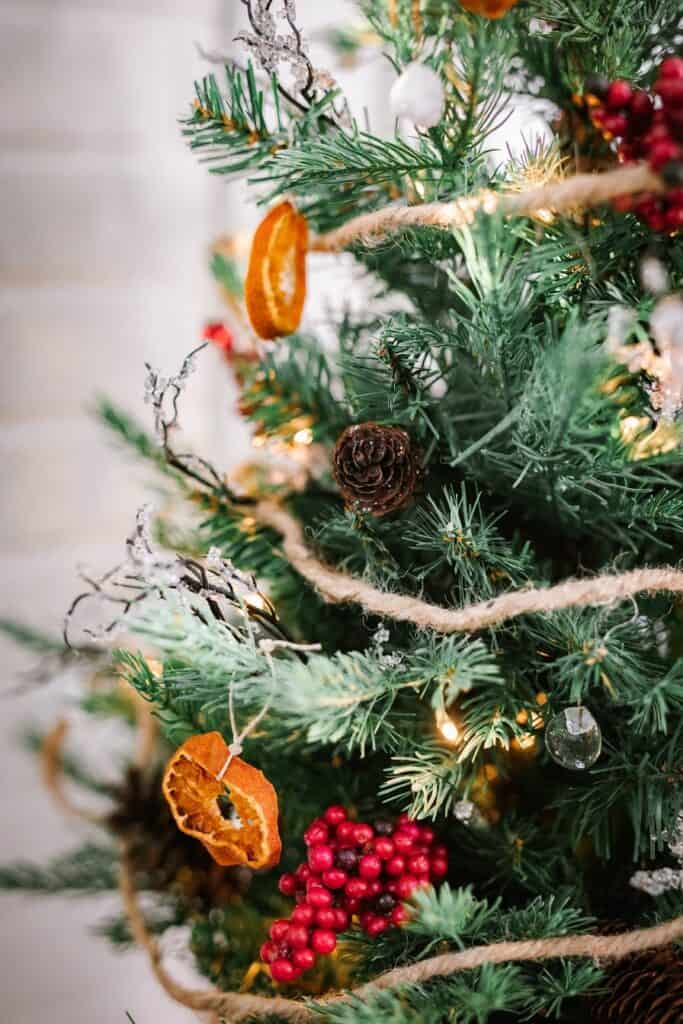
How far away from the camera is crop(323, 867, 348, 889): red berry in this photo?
0.39 meters

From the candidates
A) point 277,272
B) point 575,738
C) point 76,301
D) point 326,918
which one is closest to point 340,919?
point 326,918

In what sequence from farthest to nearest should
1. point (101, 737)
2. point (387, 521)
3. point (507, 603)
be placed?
point (101, 737), point (387, 521), point (507, 603)

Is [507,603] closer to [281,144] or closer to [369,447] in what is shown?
[369,447]

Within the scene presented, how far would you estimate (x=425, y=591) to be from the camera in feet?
1.50

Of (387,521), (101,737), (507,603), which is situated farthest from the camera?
(101,737)

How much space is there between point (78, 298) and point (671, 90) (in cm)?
64

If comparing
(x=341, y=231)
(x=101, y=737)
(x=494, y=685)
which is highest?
(x=341, y=231)

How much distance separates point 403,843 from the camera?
0.40 meters

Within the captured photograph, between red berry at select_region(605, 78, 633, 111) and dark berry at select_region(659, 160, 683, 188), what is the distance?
0.05 metres

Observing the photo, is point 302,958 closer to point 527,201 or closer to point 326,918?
point 326,918

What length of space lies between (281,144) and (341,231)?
5 cm

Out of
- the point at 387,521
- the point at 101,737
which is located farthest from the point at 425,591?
the point at 101,737

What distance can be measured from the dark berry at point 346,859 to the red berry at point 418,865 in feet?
Answer: 0.09

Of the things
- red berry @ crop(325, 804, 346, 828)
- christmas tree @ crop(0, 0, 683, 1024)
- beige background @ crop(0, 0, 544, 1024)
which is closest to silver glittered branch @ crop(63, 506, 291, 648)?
christmas tree @ crop(0, 0, 683, 1024)
